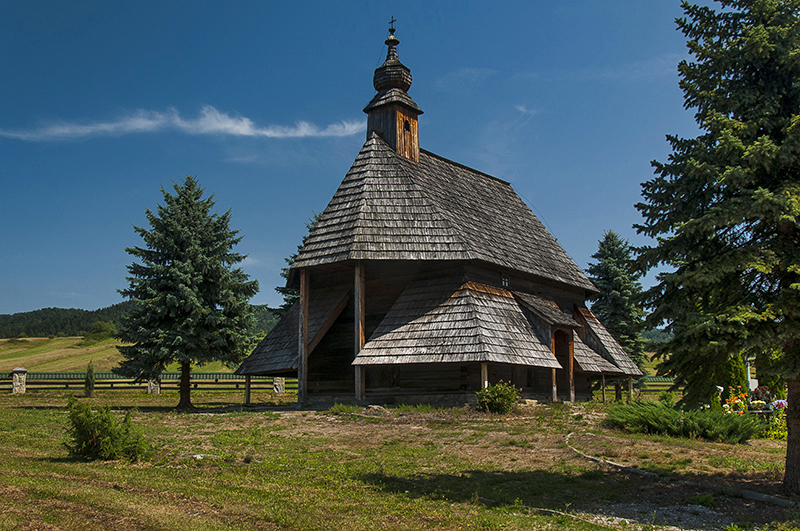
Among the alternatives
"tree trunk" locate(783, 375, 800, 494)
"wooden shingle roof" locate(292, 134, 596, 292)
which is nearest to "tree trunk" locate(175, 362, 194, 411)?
"wooden shingle roof" locate(292, 134, 596, 292)

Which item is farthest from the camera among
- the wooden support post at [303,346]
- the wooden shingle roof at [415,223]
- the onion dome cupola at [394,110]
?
the onion dome cupola at [394,110]

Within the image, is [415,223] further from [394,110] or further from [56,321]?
[56,321]

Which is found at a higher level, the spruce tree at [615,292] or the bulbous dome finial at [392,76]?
the bulbous dome finial at [392,76]

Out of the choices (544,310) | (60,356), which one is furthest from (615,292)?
(60,356)

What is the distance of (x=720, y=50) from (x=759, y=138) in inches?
63.2

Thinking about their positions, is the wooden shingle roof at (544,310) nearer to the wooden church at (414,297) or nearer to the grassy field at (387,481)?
the wooden church at (414,297)

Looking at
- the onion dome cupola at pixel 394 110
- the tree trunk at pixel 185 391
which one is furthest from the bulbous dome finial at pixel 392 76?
the tree trunk at pixel 185 391

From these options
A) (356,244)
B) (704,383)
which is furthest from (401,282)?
(704,383)

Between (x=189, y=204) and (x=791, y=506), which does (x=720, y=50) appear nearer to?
(x=791, y=506)

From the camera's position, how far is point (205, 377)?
5394 cm

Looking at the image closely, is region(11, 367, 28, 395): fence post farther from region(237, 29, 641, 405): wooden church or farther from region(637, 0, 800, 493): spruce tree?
region(637, 0, 800, 493): spruce tree

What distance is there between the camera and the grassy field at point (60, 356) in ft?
210

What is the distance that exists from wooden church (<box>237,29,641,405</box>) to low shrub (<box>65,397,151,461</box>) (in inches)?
400

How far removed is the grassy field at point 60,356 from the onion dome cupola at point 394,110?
35626 millimetres
